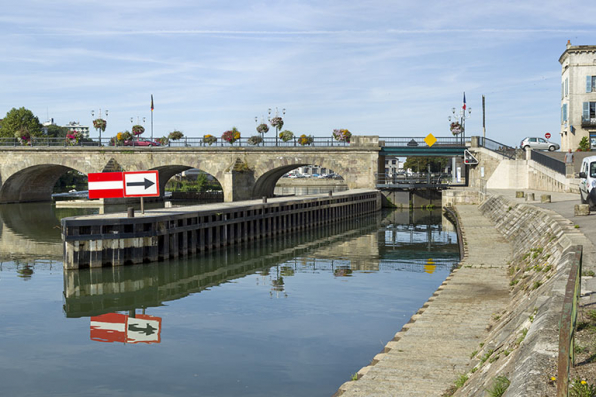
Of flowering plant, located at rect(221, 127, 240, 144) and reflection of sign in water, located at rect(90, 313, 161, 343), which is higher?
flowering plant, located at rect(221, 127, 240, 144)

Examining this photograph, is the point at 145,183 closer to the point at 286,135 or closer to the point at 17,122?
the point at 286,135

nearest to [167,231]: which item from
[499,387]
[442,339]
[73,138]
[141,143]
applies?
[442,339]

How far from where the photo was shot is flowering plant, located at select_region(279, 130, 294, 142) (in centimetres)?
7400

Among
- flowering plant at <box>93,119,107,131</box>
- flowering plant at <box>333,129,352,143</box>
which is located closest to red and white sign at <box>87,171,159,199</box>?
flowering plant at <box>333,129,352,143</box>

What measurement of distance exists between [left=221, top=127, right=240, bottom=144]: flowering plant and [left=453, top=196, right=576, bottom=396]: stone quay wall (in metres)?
53.5

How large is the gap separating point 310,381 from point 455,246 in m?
27.1

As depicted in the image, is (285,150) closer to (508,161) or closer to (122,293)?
(508,161)

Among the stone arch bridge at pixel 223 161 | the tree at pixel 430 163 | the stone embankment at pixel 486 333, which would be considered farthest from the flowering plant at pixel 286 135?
the tree at pixel 430 163

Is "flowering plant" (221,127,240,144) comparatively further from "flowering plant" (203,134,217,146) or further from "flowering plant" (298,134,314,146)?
"flowering plant" (298,134,314,146)

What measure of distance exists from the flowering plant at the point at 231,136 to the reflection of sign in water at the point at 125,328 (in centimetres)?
5320

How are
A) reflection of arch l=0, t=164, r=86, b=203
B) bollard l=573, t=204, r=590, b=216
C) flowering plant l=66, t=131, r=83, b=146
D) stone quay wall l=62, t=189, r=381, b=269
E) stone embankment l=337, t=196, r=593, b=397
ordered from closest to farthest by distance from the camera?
stone embankment l=337, t=196, r=593, b=397 → bollard l=573, t=204, r=590, b=216 → stone quay wall l=62, t=189, r=381, b=269 → reflection of arch l=0, t=164, r=86, b=203 → flowering plant l=66, t=131, r=83, b=146

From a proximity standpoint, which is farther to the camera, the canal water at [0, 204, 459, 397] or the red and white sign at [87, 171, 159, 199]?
the red and white sign at [87, 171, 159, 199]

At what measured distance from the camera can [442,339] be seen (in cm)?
1327

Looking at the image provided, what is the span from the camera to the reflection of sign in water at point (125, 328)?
1761 centimetres
